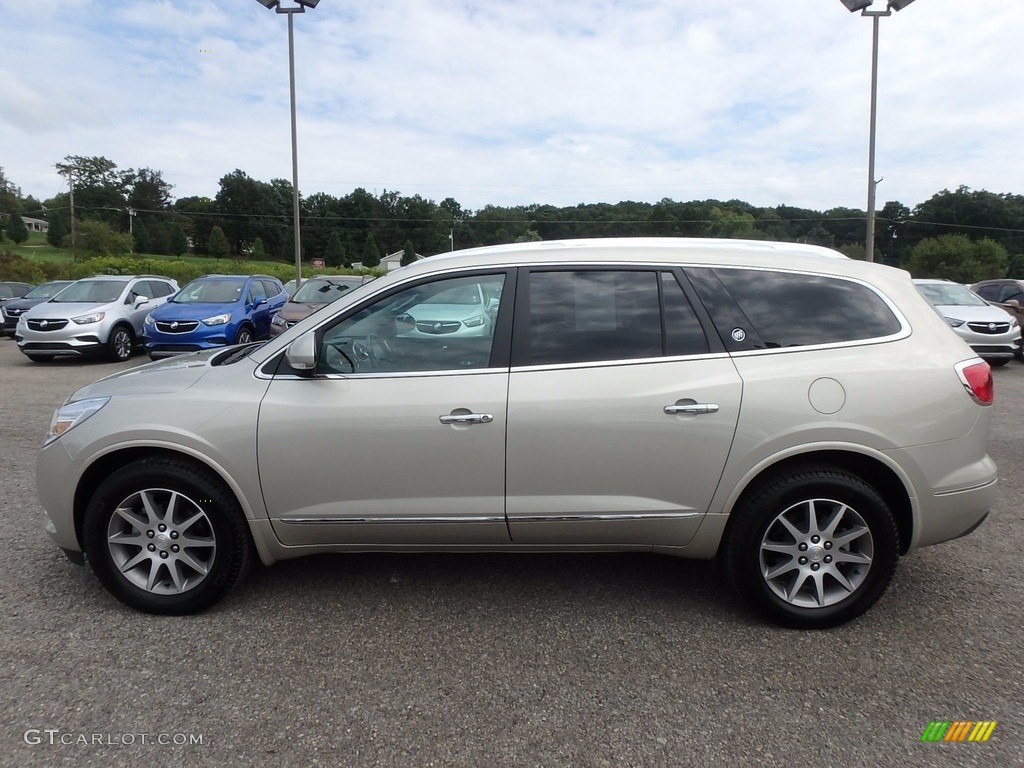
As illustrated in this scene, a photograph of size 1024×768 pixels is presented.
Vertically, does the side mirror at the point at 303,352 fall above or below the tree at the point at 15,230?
below

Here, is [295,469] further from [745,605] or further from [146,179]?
[146,179]

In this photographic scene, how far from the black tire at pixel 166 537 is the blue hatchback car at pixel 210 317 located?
27.6 ft

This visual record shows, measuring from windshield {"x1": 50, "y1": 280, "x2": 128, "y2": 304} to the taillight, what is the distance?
14.7 m

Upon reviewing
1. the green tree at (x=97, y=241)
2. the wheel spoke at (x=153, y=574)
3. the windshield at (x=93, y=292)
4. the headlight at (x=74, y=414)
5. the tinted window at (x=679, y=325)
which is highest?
the green tree at (x=97, y=241)

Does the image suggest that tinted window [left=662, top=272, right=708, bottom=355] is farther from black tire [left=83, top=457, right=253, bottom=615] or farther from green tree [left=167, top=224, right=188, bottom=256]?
green tree [left=167, top=224, right=188, bottom=256]

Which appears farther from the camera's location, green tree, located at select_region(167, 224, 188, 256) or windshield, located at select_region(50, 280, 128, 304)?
green tree, located at select_region(167, 224, 188, 256)

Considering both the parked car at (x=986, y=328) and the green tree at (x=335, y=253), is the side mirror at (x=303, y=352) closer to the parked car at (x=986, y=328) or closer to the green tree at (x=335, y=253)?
the parked car at (x=986, y=328)

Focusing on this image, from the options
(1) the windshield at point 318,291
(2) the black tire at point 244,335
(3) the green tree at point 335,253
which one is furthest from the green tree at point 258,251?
(2) the black tire at point 244,335

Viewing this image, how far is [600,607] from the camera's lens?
3.42 m

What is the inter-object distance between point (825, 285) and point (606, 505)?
150 centimetres

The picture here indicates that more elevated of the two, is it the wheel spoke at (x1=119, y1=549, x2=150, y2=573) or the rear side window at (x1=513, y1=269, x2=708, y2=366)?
the rear side window at (x1=513, y1=269, x2=708, y2=366)

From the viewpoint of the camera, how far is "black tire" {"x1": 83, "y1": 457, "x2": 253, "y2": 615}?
3.22m

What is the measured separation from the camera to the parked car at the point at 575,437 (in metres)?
3.08

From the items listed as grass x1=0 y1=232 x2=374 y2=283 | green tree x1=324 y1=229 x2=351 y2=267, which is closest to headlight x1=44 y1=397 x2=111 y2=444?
grass x1=0 y1=232 x2=374 y2=283
